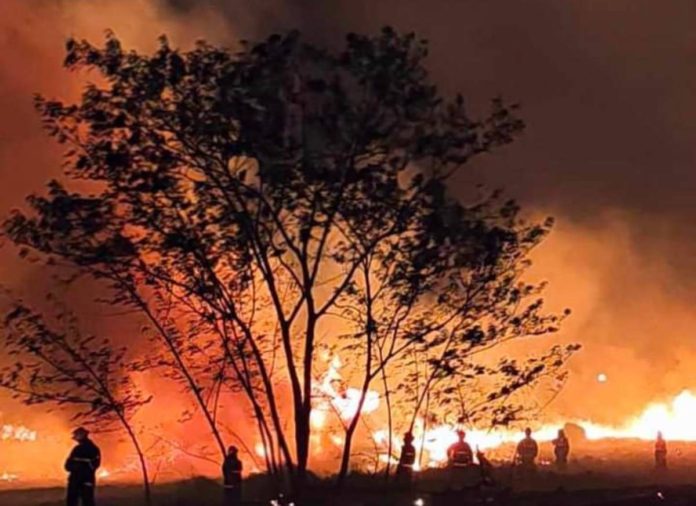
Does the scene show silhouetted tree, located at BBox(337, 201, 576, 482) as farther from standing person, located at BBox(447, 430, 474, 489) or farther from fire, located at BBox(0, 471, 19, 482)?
fire, located at BBox(0, 471, 19, 482)

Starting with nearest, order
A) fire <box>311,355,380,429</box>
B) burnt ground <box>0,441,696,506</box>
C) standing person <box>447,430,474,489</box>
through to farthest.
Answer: burnt ground <box>0,441,696,506</box>, fire <box>311,355,380,429</box>, standing person <box>447,430,474,489</box>

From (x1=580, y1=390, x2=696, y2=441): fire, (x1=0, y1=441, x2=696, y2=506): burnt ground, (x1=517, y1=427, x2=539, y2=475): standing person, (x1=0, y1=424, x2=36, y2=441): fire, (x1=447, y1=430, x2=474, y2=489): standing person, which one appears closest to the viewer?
(x1=0, y1=441, x2=696, y2=506): burnt ground

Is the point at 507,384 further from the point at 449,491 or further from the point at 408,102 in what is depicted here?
the point at 408,102

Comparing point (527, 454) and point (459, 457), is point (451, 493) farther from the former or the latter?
point (527, 454)

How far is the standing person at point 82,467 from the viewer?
23094 mm

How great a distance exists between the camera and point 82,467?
2311 cm

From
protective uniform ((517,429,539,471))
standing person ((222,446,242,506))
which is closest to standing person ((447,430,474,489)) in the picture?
protective uniform ((517,429,539,471))

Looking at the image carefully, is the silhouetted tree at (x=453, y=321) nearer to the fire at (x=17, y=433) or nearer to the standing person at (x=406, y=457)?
the standing person at (x=406, y=457)

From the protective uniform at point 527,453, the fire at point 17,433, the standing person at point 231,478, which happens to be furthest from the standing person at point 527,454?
the fire at point 17,433

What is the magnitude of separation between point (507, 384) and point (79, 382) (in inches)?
376

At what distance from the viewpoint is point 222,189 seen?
72.5ft

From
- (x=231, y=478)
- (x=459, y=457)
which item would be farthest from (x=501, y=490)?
(x=231, y=478)

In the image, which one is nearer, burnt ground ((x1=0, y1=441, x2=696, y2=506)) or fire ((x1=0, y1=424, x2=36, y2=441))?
burnt ground ((x1=0, y1=441, x2=696, y2=506))

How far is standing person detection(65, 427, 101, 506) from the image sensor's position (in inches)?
909
